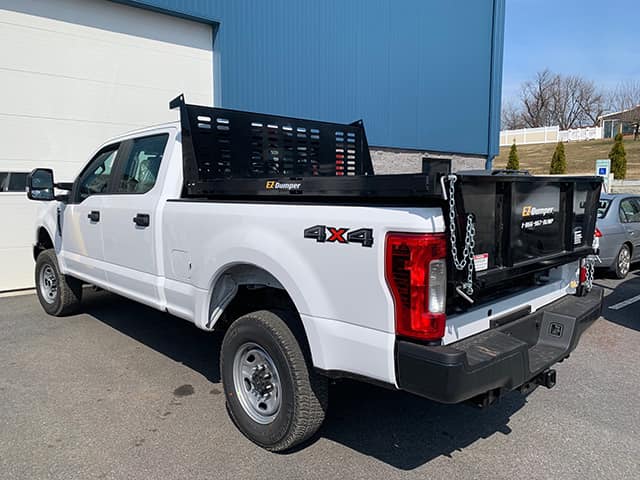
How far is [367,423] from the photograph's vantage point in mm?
3693

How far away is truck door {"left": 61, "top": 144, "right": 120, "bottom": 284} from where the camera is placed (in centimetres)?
502

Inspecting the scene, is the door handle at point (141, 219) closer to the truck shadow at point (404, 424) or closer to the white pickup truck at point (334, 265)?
the white pickup truck at point (334, 265)

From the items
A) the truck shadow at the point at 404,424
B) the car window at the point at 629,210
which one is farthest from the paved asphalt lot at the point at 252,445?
the car window at the point at 629,210


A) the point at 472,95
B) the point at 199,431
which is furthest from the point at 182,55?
the point at 472,95

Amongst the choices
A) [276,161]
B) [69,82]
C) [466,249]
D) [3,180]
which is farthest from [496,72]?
[466,249]

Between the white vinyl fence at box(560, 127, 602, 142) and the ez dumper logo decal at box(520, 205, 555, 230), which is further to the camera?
the white vinyl fence at box(560, 127, 602, 142)

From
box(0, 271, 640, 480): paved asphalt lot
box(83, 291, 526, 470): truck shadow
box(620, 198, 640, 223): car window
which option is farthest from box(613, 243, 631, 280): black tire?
box(83, 291, 526, 470): truck shadow

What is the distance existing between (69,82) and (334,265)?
7525 millimetres

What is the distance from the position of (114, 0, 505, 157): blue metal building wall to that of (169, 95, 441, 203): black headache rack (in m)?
5.38

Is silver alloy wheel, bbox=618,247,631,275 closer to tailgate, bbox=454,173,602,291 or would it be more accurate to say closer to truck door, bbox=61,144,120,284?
tailgate, bbox=454,173,602,291

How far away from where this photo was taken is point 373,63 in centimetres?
1299

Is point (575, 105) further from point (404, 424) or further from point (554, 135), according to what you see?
point (404, 424)

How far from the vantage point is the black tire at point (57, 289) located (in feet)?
20.1

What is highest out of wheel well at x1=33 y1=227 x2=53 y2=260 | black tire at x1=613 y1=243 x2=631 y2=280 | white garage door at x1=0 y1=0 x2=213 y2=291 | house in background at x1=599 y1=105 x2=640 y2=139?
house in background at x1=599 y1=105 x2=640 y2=139
